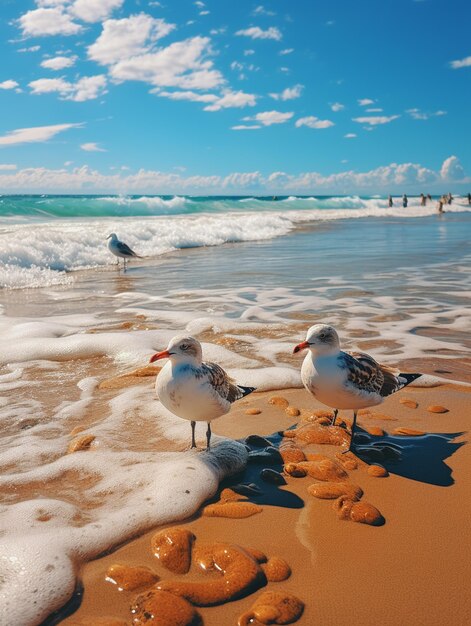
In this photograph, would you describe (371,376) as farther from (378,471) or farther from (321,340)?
(378,471)

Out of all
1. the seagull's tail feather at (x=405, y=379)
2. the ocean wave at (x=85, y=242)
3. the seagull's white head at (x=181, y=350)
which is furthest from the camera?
the ocean wave at (x=85, y=242)

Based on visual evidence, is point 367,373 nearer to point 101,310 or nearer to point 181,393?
point 181,393

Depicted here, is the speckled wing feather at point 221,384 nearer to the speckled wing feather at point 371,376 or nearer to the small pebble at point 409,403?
the speckled wing feather at point 371,376

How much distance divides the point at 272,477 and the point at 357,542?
79 cm

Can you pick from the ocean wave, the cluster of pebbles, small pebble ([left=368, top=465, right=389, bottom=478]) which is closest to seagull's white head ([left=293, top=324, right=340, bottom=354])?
small pebble ([left=368, top=465, right=389, bottom=478])

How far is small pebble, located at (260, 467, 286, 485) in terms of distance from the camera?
3.39m

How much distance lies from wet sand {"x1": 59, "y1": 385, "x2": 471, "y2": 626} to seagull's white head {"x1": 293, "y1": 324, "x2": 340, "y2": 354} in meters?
0.72

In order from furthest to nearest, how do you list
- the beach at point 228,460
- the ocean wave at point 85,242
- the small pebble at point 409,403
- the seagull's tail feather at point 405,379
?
1. the ocean wave at point 85,242
2. the small pebble at point 409,403
3. the seagull's tail feather at point 405,379
4. the beach at point 228,460

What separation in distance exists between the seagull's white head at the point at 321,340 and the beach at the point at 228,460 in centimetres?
74

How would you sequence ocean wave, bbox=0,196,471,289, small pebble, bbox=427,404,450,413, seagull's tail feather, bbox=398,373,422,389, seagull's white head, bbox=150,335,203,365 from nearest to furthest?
seagull's white head, bbox=150,335,203,365 → seagull's tail feather, bbox=398,373,422,389 → small pebble, bbox=427,404,450,413 → ocean wave, bbox=0,196,471,289

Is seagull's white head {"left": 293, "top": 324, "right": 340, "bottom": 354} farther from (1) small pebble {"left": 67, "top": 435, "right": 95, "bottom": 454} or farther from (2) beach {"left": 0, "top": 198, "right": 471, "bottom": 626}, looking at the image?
(1) small pebble {"left": 67, "top": 435, "right": 95, "bottom": 454}

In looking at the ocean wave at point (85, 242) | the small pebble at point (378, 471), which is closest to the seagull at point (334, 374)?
the small pebble at point (378, 471)

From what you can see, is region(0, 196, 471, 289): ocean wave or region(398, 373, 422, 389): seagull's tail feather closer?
region(398, 373, 422, 389): seagull's tail feather

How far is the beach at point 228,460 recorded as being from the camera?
242 cm
